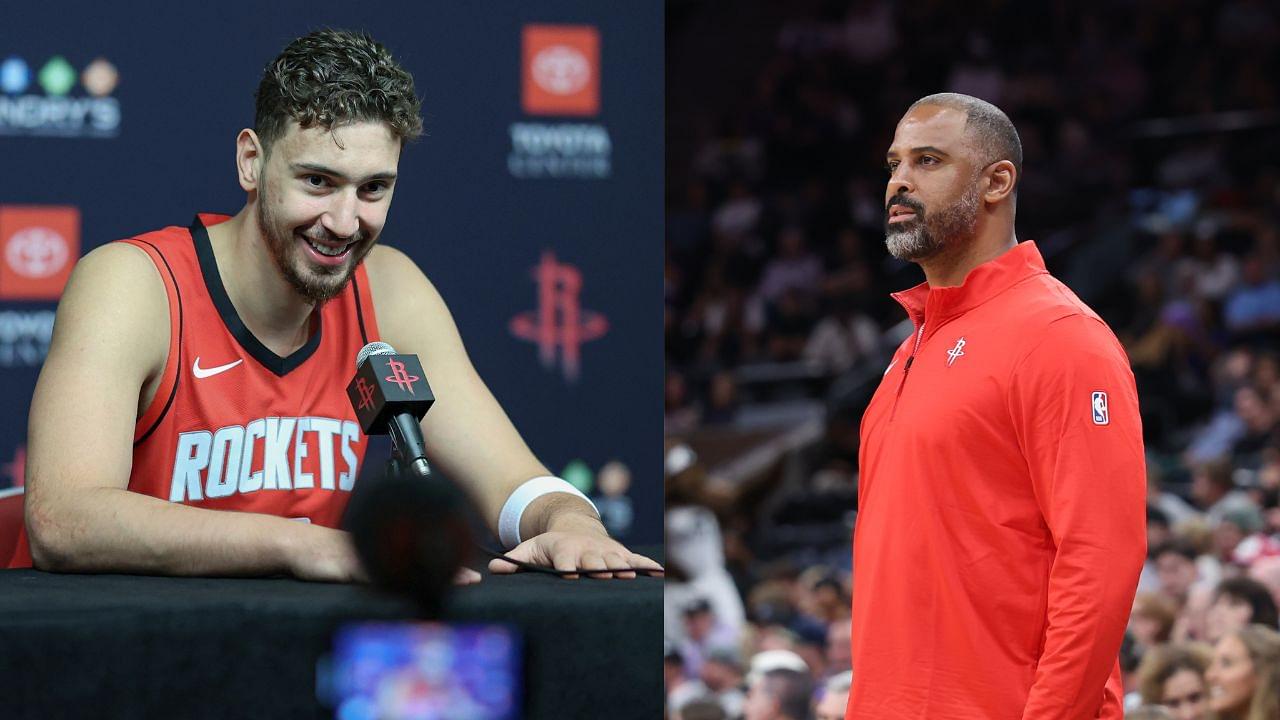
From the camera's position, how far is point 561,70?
211 centimetres

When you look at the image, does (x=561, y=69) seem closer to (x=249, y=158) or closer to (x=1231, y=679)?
(x=249, y=158)

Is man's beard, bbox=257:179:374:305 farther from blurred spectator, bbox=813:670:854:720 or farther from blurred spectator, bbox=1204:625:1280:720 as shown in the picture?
blurred spectator, bbox=1204:625:1280:720

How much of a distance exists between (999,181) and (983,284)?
20cm

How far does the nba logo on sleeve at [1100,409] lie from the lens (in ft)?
6.68

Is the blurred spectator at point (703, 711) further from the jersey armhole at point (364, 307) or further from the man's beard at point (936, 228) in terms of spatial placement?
the jersey armhole at point (364, 307)

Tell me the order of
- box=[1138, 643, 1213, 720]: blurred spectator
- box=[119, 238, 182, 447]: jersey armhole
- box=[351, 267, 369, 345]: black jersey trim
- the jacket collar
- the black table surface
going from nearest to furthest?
1. the black table surface
2. box=[119, 238, 182, 447]: jersey armhole
3. box=[351, 267, 369, 345]: black jersey trim
4. the jacket collar
5. box=[1138, 643, 1213, 720]: blurred spectator

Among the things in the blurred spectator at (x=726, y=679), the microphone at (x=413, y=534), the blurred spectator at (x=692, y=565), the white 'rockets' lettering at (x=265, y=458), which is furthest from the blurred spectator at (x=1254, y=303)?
the microphone at (x=413, y=534)

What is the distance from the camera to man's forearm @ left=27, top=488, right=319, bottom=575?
1.48 m

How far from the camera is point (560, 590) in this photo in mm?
1367

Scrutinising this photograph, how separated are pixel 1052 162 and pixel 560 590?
8.99 m

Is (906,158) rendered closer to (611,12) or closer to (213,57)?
(611,12)

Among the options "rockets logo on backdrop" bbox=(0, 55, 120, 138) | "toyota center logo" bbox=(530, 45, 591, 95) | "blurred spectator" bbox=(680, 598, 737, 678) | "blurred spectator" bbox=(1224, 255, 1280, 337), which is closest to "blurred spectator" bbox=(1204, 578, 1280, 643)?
"blurred spectator" bbox=(680, 598, 737, 678)

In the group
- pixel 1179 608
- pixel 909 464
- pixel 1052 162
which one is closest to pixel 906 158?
pixel 909 464

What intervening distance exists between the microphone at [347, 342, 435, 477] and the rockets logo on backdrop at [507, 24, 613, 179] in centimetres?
71
